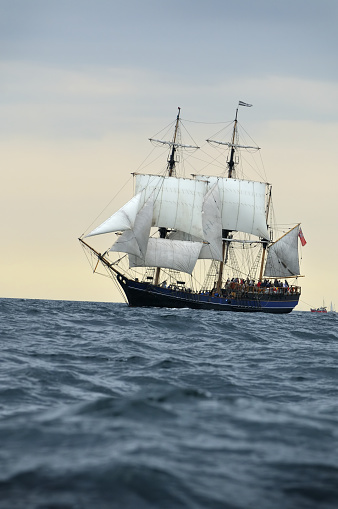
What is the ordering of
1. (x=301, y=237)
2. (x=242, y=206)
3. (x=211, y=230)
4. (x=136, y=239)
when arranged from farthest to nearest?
(x=242, y=206) < (x=301, y=237) < (x=211, y=230) < (x=136, y=239)

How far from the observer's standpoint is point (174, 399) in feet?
40.2

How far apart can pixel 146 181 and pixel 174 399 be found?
83132 mm

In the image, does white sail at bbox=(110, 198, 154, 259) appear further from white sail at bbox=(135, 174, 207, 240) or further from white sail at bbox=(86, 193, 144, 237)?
white sail at bbox=(135, 174, 207, 240)

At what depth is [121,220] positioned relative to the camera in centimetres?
8350

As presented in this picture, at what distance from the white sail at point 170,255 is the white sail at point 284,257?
1680 cm

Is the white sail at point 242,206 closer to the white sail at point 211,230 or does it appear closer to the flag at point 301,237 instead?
the white sail at point 211,230

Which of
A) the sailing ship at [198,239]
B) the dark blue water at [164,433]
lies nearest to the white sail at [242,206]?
the sailing ship at [198,239]

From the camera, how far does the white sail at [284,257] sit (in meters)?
102

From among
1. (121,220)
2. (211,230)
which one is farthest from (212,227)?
(121,220)

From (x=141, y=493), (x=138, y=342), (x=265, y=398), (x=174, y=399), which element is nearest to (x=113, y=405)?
(x=174, y=399)

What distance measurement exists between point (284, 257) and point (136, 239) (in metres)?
29.0

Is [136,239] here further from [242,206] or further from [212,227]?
[242,206]

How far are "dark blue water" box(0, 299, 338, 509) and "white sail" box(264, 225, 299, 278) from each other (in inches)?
3342

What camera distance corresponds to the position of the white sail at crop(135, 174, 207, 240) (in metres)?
92.6
